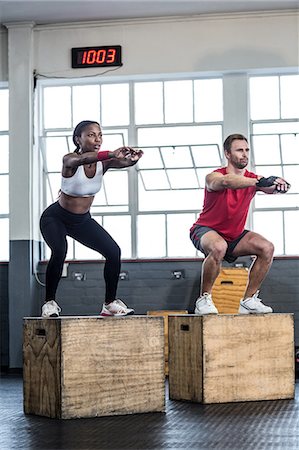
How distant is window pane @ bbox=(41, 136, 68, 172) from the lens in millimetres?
9445

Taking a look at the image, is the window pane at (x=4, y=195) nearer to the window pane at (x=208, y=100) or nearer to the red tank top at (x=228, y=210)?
the window pane at (x=208, y=100)

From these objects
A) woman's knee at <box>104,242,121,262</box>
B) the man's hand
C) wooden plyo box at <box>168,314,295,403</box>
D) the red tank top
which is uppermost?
the man's hand

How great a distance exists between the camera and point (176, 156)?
913 centimetres

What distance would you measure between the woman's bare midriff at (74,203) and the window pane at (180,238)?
153 inches

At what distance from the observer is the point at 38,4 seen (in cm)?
881

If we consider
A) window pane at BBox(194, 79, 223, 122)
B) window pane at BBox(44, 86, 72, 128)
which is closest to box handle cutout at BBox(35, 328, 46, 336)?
window pane at BBox(194, 79, 223, 122)

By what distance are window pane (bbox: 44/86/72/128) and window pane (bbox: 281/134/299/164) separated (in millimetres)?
2275

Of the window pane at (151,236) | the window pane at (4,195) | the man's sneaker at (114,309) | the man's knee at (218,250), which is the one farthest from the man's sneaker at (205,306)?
the window pane at (4,195)

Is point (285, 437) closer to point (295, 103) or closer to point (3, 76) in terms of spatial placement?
point (295, 103)

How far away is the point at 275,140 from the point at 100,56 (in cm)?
201

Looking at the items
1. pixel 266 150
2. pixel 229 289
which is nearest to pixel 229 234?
pixel 229 289

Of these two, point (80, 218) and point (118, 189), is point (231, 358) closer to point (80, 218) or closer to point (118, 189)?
point (80, 218)

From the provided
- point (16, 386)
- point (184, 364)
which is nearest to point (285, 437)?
point (184, 364)

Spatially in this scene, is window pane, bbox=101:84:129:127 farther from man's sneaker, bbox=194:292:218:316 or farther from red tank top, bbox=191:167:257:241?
man's sneaker, bbox=194:292:218:316
